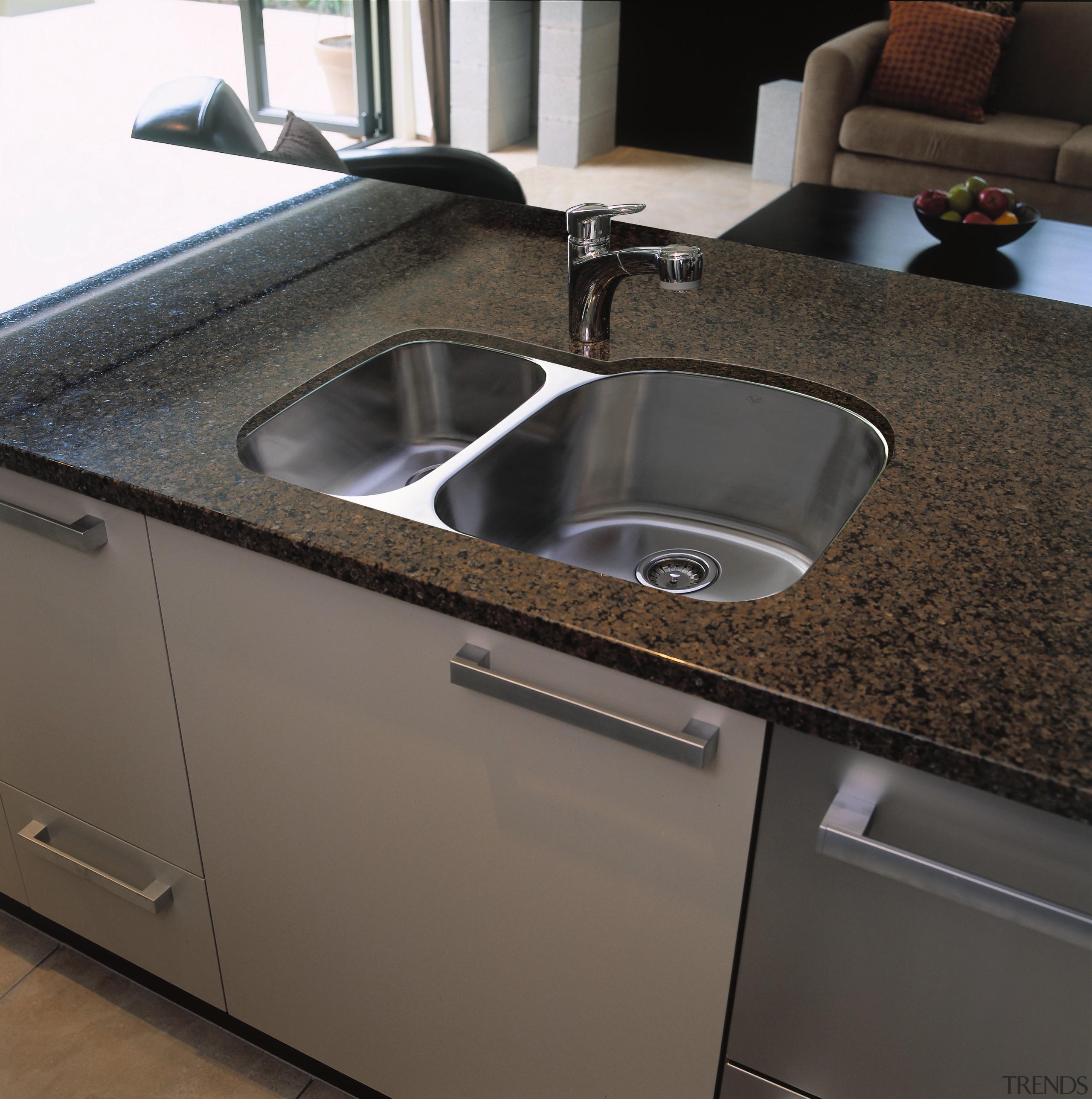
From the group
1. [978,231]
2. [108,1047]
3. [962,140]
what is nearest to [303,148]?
[978,231]

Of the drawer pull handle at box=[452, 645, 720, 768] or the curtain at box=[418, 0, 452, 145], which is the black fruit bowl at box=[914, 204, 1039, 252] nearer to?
the drawer pull handle at box=[452, 645, 720, 768]

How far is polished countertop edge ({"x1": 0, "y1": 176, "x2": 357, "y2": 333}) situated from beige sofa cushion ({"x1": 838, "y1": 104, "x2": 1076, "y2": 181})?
129 inches

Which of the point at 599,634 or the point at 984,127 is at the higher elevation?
the point at 599,634

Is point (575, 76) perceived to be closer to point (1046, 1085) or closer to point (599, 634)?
point (599, 634)

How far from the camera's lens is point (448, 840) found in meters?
Answer: 1.04

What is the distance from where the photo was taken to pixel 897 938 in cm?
83

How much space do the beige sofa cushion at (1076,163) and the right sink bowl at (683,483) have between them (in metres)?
3.58

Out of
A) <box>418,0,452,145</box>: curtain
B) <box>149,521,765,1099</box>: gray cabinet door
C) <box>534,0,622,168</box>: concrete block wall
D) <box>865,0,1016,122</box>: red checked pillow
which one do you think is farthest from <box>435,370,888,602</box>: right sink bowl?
<box>418,0,452,145</box>: curtain

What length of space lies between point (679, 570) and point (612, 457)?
166 millimetres

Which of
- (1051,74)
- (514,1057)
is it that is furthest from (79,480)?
(1051,74)

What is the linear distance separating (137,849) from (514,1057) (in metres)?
0.54

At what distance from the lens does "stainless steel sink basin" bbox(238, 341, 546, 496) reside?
1.22 meters

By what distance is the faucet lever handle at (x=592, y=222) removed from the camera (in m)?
1.26

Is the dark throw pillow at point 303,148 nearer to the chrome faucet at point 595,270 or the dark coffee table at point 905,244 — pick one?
the dark coffee table at point 905,244
